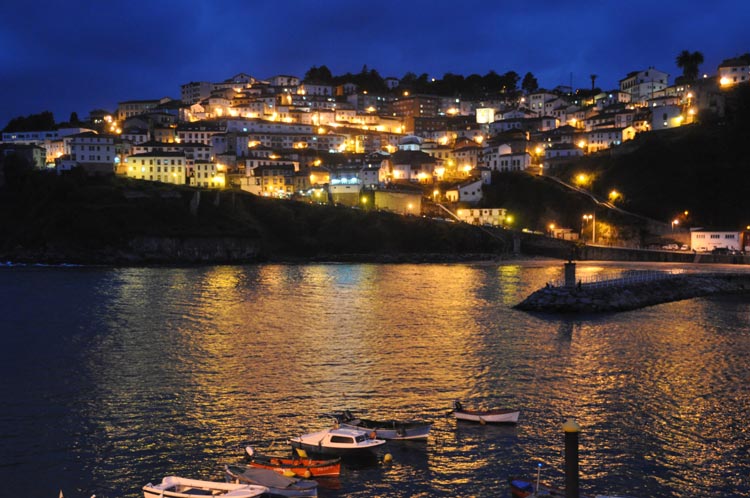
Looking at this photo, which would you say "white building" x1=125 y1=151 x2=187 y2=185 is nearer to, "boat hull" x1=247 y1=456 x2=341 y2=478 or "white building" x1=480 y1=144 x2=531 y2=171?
"white building" x1=480 y1=144 x2=531 y2=171

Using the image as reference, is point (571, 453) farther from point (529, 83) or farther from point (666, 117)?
point (529, 83)

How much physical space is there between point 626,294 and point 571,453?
40.6m

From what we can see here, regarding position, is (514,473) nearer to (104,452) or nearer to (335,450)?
(335,450)

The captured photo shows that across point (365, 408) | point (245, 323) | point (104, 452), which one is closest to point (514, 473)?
point (365, 408)

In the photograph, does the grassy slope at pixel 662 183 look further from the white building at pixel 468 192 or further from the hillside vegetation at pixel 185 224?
the hillside vegetation at pixel 185 224

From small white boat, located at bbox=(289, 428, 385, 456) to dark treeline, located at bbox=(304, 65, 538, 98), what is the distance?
521 ft

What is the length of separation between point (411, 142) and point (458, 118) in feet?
80.2

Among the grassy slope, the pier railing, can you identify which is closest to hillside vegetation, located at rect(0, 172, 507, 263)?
the grassy slope

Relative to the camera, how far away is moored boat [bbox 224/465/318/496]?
16.1 metres

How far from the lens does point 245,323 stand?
41031 mm

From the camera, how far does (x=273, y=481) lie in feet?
54.0

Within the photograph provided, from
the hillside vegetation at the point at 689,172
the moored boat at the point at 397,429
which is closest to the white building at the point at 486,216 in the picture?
the hillside vegetation at the point at 689,172

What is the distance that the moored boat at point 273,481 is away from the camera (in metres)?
16.1

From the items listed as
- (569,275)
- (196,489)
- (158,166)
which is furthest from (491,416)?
(158,166)
